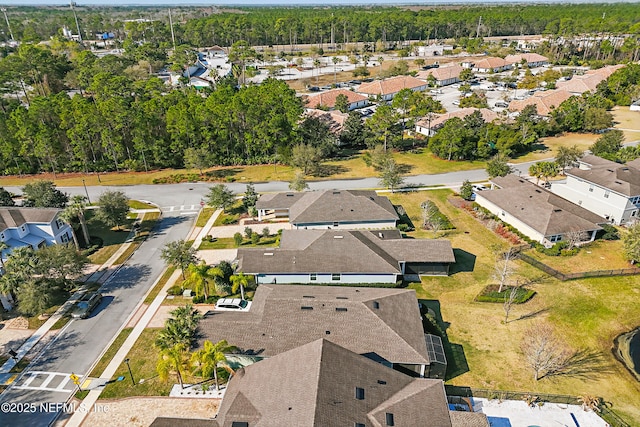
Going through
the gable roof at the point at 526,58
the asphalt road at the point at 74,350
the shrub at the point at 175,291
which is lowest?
the asphalt road at the point at 74,350

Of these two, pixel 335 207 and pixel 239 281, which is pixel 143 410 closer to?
pixel 239 281

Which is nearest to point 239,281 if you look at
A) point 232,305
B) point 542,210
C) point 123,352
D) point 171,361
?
point 232,305

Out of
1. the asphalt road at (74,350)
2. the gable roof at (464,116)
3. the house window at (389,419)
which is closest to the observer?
the house window at (389,419)

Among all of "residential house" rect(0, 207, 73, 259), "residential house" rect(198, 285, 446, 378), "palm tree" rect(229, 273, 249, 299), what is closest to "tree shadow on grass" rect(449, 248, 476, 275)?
"residential house" rect(198, 285, 446, 378)

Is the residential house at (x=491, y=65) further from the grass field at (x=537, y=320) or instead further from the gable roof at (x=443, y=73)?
the grass field at (x=537, y=320)

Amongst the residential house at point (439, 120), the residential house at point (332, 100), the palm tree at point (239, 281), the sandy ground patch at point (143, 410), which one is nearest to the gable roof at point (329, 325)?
the palm tree at point (239, 281)

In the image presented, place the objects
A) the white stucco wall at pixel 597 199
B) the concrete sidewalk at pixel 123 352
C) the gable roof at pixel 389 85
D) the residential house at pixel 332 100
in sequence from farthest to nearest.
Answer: the gable roof at pixel 389 85
the residential house at pixel 332 100
the white stucco wall at pixel 597 199
the concrete sidewalk at pixel 123 352
